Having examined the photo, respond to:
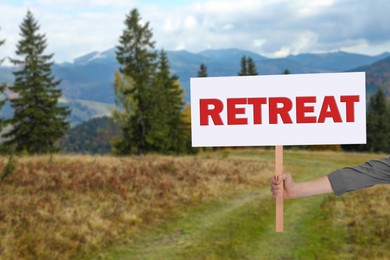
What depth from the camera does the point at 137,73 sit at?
136 ft

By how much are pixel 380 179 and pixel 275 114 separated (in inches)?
62.9

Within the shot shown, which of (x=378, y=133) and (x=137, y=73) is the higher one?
(x=137, y=73)

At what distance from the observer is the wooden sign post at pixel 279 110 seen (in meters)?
4.52

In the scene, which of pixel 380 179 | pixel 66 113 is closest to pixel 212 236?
pixel 380 179

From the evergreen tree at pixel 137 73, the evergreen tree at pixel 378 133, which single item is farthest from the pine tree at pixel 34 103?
the evergreen tree at pixel 378 133

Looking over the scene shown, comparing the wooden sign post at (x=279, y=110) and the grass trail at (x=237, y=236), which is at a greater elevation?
the wooden sign post at (x=279, y=110)

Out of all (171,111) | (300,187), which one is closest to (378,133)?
(171,111)

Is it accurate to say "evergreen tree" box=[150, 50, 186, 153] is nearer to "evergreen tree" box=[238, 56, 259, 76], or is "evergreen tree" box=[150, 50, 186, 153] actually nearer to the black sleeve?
"evergreen tree" box=[238, 56, 259, 76]

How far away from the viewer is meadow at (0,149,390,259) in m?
8.94

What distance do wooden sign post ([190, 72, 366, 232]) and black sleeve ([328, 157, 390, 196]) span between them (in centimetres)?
116

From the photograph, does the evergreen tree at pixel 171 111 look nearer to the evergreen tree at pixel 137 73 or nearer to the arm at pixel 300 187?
the evergreen tree at pixel 137 73

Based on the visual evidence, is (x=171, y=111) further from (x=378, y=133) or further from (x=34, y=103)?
(x=378, y=133)

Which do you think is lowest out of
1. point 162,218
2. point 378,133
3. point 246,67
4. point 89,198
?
point 162,218

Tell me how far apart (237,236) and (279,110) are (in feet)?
20.5
